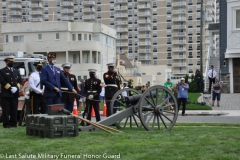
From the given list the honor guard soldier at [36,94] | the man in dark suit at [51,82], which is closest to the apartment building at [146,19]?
the honor guard soldier at [36,94]

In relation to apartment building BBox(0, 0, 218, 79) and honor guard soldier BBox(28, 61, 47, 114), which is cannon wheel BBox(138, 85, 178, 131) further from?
apartment building BBox(0, 0, 218, 79)

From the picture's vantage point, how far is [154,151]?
8523mm

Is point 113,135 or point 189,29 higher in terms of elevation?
point 189,29

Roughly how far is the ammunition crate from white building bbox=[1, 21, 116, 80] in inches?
2327

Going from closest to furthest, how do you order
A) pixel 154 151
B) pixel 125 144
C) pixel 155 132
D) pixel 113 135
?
1. pixel 154 151
2. pixel 125 144
3. pixel 113 135
4. pixel 155 132

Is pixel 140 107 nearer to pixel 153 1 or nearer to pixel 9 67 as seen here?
pixel 9 67

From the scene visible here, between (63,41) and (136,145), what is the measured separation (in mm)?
60914

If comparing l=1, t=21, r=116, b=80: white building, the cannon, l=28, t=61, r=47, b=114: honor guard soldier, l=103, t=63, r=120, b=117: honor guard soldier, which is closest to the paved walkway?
l=103, t=63, r=120, b=117: honor guard soldier

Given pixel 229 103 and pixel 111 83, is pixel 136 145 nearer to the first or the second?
pixel 111 83

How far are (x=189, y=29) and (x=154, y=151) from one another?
125120 millimetres

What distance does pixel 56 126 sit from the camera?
1013 centimetres

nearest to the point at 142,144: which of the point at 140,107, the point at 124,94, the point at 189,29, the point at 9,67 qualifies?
the point at 140,107

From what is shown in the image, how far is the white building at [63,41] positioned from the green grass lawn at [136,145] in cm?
5877

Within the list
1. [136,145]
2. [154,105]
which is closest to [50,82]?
[154,105]
